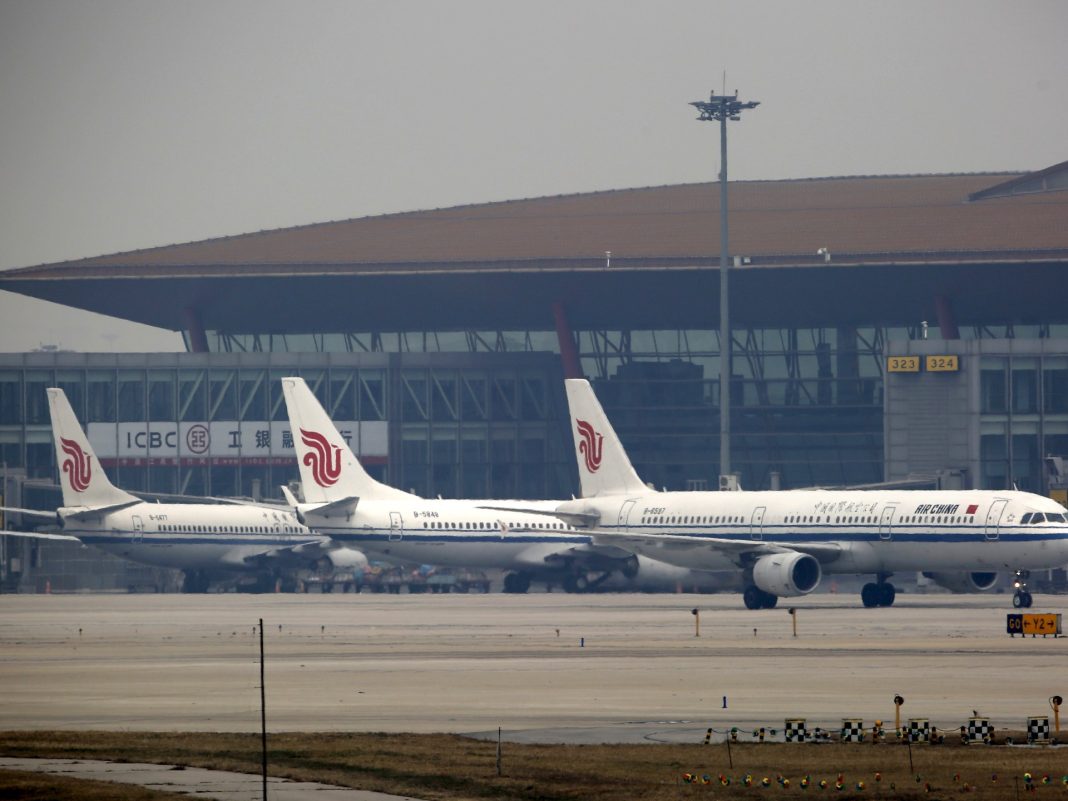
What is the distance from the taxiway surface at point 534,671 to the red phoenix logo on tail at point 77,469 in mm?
30745

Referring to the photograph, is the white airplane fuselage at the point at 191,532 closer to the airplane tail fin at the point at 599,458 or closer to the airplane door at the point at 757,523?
the airplane tail fin at the point at 599,458

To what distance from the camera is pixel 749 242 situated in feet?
382

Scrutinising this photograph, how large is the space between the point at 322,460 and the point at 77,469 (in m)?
17.1

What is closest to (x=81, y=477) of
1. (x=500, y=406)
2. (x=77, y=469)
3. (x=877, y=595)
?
(x=77, y=469)

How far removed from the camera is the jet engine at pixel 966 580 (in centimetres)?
6989

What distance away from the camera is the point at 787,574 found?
221ft

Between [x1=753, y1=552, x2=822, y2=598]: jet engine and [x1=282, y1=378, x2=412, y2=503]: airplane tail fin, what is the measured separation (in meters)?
25.2

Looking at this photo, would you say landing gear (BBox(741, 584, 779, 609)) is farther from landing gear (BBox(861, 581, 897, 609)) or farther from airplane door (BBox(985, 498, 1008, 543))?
airplane door (BBox(985, 498, 1008, 543))

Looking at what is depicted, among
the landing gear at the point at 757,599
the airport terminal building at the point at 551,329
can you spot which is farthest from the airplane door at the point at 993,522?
the airport terminal building at the point at 551,329

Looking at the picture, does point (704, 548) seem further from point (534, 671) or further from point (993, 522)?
point (534, 671)

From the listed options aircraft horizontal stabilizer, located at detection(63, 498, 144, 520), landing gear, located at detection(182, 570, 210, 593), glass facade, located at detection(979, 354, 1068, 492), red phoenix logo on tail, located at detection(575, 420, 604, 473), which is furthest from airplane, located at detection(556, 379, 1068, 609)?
landing gear, located at detection(182, 570, 210, 593)

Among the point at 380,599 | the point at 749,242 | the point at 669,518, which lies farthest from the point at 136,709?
the point at 749,242

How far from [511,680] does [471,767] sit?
A: 13.8 m

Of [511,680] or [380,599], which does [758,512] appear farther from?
[511,680]
